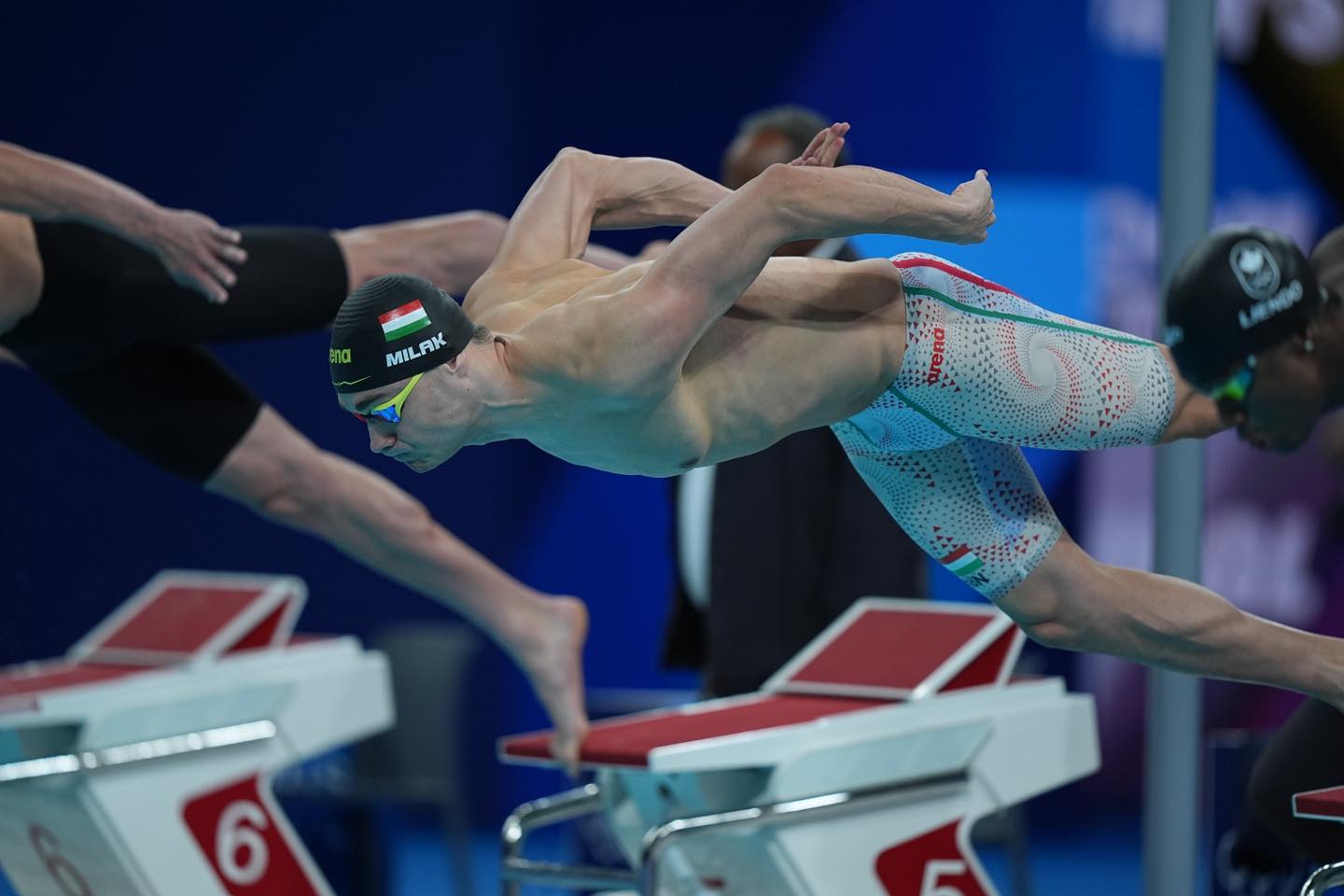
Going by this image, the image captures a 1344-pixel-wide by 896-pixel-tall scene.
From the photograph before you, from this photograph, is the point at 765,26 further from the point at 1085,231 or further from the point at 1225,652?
the point at 1225,652

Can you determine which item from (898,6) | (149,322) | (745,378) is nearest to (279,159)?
(898,6)

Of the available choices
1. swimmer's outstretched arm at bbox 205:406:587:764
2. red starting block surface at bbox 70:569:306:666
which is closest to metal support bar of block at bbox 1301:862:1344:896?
swimmer's outstretched arm at bbox 205:406:587:764

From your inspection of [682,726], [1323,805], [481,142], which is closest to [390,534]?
[682,726]

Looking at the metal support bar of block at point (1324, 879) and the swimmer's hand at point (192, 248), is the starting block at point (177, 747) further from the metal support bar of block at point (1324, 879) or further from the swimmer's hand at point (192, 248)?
the metal support bar of block at point (1324, 879)

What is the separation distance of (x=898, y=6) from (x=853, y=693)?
4.19 metres

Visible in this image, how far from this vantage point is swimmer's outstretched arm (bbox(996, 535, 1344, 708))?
322cm

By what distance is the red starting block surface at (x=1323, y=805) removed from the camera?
2766 millimetres

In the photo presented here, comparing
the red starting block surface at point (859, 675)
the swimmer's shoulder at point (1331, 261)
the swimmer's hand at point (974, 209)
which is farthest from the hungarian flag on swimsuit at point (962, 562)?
the swimmer's shoulder at point (1331, 261)

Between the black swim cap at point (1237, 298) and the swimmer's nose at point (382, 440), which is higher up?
the black swim cap at point (1237, 298)

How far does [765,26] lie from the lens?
24.7ft

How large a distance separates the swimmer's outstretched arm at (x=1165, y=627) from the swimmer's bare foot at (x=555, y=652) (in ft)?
3.69

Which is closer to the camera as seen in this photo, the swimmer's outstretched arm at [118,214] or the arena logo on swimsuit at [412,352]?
the arena logo on swimsuit at [412,352]

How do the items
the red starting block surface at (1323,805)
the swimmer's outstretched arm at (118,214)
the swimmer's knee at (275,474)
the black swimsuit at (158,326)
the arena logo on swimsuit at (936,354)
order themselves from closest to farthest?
1. the red starting block surface at (1323,805)
2. the arena logo on swimsuit at (936,354)
3. the swimmer's outstretched arm at (118,214)
4. the black swimsuit at (158,326)
5. the swimmer's knee at (275,474)

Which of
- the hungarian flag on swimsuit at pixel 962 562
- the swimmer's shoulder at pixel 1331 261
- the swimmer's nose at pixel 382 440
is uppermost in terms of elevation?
the swimmer's shoulder at pixel 1331 261
